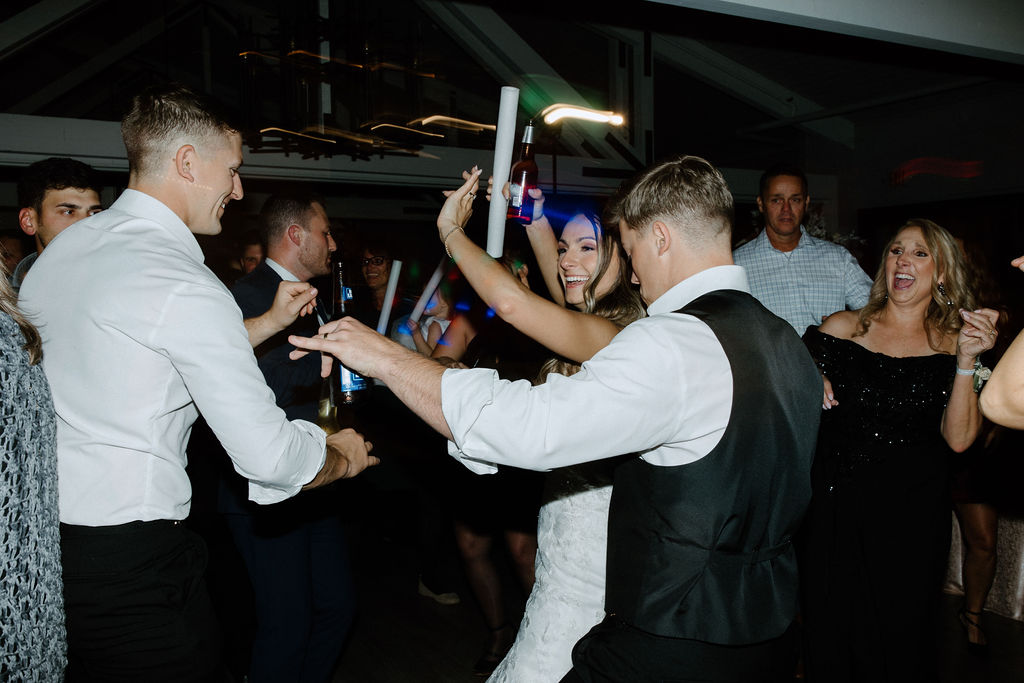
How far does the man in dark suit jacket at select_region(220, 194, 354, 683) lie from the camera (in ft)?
7.73

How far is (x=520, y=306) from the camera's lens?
5.30ft

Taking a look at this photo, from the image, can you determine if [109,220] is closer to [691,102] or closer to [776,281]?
[776,281]

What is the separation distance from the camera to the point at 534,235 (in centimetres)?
254

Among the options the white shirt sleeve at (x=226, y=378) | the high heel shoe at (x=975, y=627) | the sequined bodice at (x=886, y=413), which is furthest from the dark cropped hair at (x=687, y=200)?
the high heel shoe at (x=975, y=627)

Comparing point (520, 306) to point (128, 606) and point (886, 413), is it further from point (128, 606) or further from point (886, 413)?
point (886, 413)

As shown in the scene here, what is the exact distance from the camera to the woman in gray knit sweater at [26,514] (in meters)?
1.21

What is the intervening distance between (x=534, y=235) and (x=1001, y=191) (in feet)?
22.6

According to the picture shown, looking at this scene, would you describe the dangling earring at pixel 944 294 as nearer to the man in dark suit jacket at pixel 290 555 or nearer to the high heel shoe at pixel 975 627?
the high heel shoe at pixel 975 627

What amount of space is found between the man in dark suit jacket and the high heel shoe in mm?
2873

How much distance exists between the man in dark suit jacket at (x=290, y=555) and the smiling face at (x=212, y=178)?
2.89 ft

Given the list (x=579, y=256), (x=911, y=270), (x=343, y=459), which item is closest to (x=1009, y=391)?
(x=579, y=256)

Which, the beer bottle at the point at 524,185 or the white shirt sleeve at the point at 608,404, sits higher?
the beer bottle at the point at 524,185

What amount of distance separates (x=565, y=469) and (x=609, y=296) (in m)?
0.55

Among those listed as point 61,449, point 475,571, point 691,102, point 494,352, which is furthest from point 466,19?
point 61,449
